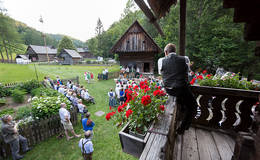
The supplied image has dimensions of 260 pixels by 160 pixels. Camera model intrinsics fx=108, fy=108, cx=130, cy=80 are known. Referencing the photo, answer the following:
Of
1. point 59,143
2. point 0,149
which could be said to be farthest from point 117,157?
point 0,149

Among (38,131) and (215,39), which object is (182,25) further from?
(215,39)

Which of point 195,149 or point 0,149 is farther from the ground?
point 195,149

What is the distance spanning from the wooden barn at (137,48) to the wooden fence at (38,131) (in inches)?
540

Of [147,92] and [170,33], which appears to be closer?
[147,92]

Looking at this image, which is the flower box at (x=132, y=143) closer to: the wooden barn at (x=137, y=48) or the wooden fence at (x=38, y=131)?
the wooden fence at (x=38, y=131)

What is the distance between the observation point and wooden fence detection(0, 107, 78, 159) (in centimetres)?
433

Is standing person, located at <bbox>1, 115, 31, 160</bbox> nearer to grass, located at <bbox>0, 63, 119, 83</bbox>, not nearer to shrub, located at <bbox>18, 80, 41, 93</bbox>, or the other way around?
shrub, located at <bbox>18, 80, 41, 93</bbox>

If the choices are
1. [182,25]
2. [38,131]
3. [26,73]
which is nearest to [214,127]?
[182,25]

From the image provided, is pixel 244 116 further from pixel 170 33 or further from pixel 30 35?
pixel 30 35

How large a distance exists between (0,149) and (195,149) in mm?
6857

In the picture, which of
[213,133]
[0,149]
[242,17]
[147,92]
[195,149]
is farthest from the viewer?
[0,149]

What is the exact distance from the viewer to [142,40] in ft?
54.5

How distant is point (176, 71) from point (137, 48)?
1554 cm

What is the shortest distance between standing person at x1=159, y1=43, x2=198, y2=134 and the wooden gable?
14.9 m
